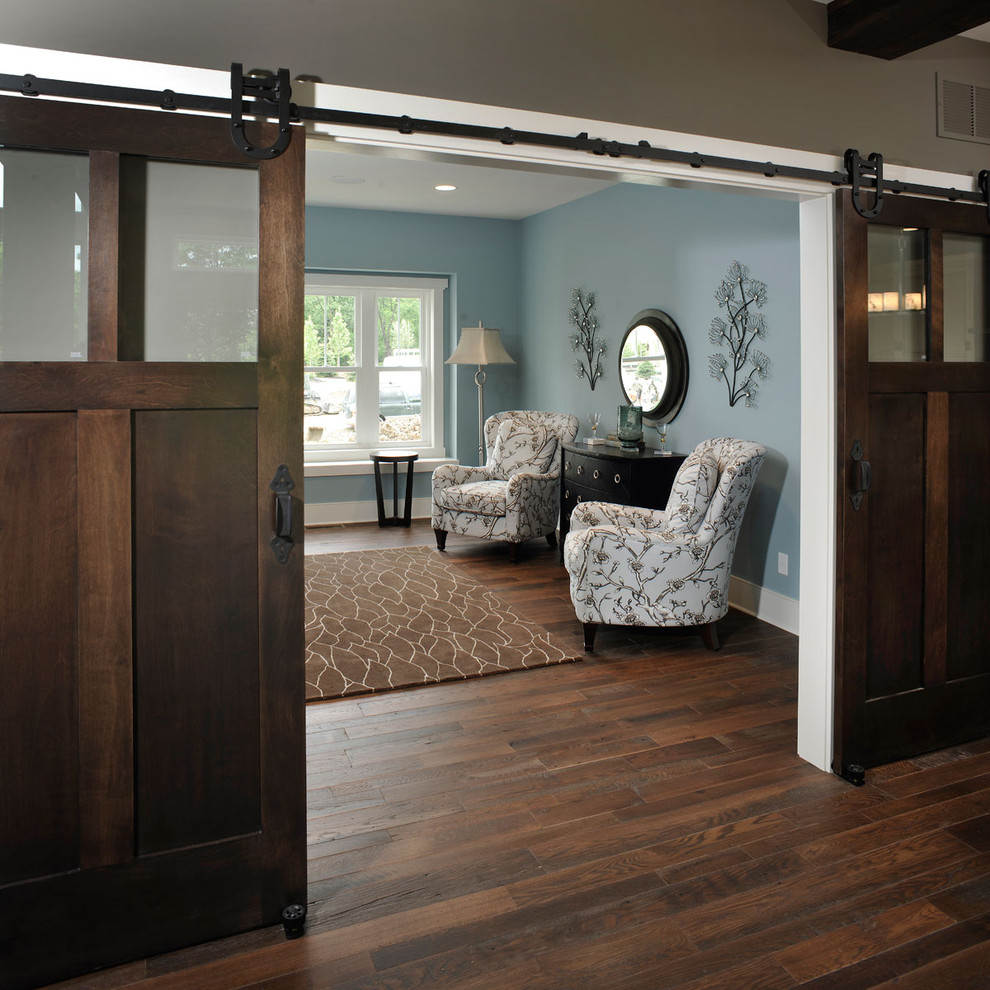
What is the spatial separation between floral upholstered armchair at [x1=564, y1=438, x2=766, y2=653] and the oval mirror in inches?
49.4

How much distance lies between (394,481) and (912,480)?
16.2ft

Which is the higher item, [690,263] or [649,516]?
[690,263]

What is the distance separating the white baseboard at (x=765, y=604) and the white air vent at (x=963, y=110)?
2196 millimetres

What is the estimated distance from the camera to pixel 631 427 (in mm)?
5223

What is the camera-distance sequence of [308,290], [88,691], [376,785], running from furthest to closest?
[308,290]
[376,785]
[88,691]

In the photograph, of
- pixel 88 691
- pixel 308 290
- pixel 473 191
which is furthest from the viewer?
pixel 308 290

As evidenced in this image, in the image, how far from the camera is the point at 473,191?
20.0 feet

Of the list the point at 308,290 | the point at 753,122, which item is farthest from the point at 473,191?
the point at 753,122

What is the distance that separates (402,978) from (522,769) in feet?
3.33

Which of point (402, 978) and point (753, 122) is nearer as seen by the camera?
point (402, 978)

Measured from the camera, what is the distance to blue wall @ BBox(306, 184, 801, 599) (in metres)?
4.21

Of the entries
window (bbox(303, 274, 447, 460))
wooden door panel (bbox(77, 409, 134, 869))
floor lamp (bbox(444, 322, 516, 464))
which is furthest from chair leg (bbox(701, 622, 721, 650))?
window (bbox(303, 274, 447, 460))

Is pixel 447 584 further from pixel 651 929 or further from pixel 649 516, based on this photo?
pixel 651 929

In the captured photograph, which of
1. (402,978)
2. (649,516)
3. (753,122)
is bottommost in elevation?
(402,978)
